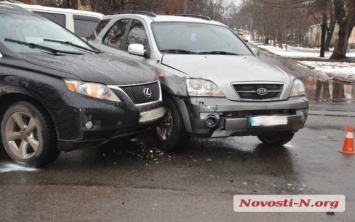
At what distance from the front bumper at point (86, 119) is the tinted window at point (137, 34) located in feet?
6.28

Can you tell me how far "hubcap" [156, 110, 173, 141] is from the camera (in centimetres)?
544

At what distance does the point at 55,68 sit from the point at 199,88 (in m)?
1.70

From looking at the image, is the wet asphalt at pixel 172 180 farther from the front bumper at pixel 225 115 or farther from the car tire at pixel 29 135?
the front bumper at pixel 225 115

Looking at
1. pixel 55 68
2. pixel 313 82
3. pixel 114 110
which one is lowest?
pixel 313 82

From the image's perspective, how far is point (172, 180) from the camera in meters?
4.53

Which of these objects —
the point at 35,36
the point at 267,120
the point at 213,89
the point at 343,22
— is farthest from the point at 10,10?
the point at 343,22

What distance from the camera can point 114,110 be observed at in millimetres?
4496

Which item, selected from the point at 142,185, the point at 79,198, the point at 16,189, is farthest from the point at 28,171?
the point at 142,185

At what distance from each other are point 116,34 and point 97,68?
7.97ft

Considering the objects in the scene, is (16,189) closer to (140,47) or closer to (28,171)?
(28,171)

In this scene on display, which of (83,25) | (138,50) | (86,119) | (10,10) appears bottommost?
(86,119)

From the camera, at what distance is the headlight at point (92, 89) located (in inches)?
172

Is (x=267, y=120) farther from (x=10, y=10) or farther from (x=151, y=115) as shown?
(x=10, y=10)

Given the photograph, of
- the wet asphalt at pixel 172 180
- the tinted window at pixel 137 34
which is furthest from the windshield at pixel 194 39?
the wet asphalt at pixel 172 180
